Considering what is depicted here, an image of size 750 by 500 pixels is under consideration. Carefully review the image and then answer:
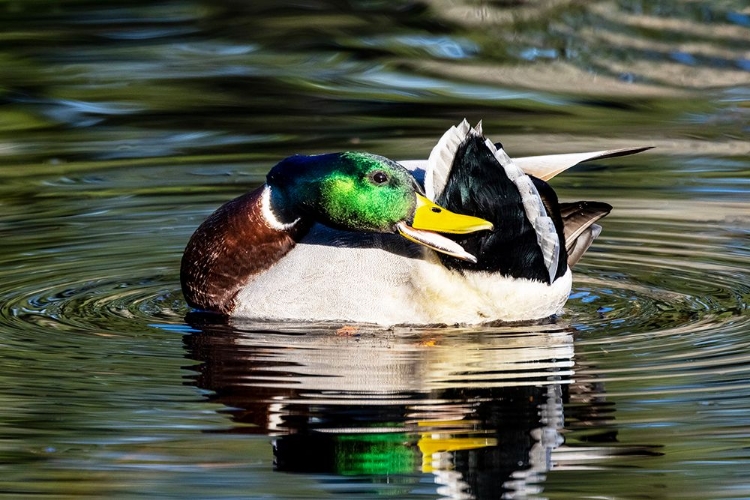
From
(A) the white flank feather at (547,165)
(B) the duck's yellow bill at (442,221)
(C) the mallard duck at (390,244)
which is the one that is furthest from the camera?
(A) the white flank feather at (547,165)

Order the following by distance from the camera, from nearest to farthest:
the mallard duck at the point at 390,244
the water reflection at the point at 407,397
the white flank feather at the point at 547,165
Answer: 1. the water reflection at the point at 407,397
2. the mallard duck at the point at 390,244
3. the white flank feather at the point at 547,165

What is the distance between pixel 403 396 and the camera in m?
6.64

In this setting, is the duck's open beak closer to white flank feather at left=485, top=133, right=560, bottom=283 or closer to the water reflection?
white flank feather at left=485, top=133, right=560, bottom=283

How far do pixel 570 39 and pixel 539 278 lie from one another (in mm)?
7070

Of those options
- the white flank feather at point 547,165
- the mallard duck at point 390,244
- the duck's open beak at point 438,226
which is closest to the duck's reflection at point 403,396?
the mallard duck at point 390,244

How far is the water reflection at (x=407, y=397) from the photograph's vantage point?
5.90 metres

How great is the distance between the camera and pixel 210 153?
11898mm

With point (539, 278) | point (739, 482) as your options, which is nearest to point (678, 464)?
point (739, 482)

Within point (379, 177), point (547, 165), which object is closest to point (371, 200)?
point (379, 177)

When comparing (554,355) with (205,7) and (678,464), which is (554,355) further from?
(205,7)

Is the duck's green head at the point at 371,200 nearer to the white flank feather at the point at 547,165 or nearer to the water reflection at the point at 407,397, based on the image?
the water reflection at the point at 407,397

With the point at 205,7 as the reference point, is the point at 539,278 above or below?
below

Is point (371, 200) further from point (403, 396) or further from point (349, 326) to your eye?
point (403, 396)

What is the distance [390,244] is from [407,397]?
4.79 ft
